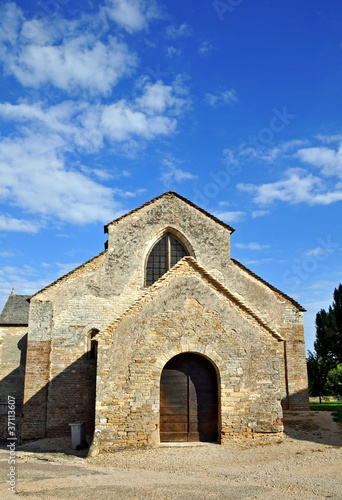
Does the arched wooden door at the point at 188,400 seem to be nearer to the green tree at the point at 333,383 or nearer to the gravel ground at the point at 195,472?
the gravel ground at the point at 195,472

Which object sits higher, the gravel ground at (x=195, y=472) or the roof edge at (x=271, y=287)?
the roof edge at (x=271, y=287)

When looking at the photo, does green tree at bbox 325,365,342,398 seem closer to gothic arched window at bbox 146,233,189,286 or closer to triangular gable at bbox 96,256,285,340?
gothic arched window at bbox 146,233,189,286

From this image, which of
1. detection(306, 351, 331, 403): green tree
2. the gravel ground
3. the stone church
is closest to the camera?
the gravel ground

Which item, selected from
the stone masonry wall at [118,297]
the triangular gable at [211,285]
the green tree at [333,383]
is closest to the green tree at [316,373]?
the green tree at [333,383]

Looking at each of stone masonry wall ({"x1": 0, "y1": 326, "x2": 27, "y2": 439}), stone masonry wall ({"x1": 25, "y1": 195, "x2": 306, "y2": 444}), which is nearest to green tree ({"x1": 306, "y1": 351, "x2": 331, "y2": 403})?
stone masonry wall ({"x1": 25, "y1": 195, "x2": 306, "y2": 444})

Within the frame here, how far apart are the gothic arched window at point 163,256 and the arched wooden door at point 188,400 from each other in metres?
5.36

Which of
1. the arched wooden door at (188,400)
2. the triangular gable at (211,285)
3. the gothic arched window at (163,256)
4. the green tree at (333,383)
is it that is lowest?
the green tree at (333,383)

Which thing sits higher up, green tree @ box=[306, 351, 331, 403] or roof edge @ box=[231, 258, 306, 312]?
roof edge @ box=[231, 258, 306, 312]

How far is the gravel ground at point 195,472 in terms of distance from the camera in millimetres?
7828

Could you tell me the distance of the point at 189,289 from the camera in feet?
41.7

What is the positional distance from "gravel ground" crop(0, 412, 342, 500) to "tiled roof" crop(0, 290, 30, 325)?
8913 mm

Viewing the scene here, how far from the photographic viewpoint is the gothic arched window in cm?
1736

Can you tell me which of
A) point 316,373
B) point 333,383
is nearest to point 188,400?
point 316,373

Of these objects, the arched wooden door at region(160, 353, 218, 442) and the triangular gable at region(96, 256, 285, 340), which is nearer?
the arched wooden door at region(160, 353, 218, 442)
